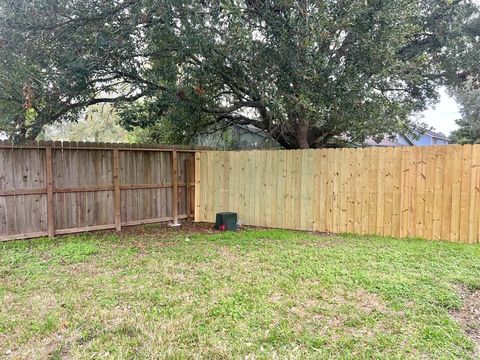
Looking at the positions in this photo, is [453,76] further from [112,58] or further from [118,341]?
[118,341]

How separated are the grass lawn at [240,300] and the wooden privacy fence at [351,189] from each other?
520mm

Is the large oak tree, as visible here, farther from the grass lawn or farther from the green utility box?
the green utility box

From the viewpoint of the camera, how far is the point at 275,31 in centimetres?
450

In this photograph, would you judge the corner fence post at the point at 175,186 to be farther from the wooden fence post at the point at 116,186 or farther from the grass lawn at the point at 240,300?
the grass lawn at the point at 240,300

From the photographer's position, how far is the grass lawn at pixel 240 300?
2.34 meters

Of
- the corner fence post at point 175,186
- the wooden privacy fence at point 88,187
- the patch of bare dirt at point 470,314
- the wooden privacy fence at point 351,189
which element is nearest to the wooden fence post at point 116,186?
the wooden privacy fence at point 88,187

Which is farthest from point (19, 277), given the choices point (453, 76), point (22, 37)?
point (453, 76)

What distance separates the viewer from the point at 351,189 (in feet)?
19.3

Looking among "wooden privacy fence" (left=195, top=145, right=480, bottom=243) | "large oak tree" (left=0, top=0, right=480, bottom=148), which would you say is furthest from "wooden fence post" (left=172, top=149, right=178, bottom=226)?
"large oak tree" (left=0, top=0, right=480, bottom=148)

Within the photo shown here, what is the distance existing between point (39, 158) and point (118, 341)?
4281mm

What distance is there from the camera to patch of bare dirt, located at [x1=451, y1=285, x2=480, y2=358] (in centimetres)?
245

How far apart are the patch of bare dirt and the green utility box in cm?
396

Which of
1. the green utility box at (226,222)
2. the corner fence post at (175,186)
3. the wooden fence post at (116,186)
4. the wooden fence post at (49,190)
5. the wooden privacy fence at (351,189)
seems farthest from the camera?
the corner fence post at (175,186)

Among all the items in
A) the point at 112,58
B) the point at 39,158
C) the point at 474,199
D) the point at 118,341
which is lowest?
the point at 118,341
